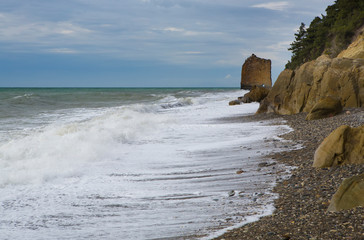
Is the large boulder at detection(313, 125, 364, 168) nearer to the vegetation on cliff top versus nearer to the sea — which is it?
the sea

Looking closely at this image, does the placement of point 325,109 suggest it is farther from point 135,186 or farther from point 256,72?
point 256,72

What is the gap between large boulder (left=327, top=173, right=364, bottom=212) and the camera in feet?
14.9

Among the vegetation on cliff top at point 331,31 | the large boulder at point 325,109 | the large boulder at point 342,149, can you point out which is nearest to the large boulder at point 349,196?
the large boulder at point 342,149

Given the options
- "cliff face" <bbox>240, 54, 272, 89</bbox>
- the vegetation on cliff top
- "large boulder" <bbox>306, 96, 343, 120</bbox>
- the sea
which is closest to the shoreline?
the sea

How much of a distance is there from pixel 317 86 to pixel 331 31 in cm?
2937

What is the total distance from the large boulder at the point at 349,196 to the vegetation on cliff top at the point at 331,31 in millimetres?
33600

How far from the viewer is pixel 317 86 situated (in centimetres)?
1593

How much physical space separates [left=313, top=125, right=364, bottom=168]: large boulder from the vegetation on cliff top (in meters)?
31.2

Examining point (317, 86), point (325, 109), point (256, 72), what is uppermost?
point (256, 72)

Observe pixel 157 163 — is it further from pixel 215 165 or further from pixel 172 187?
pixel 172 187

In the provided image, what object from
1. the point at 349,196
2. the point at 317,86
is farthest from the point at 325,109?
the point at 349,196

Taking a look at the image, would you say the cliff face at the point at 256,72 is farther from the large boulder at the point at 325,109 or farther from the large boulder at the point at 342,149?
the large boulder at the point at 342,149

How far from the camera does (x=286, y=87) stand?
17.3 meters

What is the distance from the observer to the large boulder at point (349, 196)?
14.9 ft
